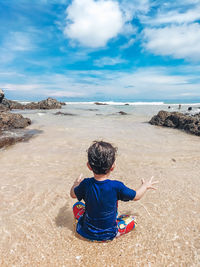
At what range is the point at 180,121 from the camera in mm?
11031

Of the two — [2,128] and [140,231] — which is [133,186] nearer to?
[140,231]

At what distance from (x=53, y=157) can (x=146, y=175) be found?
2811 millimetres

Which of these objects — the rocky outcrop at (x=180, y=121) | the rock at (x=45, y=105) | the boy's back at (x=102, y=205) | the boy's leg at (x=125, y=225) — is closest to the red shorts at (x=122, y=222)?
the boy's leg at (x=125, y=225)

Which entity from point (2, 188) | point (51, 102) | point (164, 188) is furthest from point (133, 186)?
point (51, 102)

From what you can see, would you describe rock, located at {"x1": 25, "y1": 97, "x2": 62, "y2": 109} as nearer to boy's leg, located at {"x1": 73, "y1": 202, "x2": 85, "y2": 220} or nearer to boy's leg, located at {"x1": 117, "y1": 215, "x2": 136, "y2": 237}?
boy's leg, located at {"x1": 73, "y1": 202, "x2": 85, "y2": 220}

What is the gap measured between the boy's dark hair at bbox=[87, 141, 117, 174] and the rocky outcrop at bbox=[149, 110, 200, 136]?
8259 millimetres

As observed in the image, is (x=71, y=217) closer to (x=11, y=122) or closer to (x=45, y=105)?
(x=11, y=122)

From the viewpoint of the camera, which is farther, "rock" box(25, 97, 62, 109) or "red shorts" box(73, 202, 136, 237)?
"rock" box(25, 97, 62, 109)

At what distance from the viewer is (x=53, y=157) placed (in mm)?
5387

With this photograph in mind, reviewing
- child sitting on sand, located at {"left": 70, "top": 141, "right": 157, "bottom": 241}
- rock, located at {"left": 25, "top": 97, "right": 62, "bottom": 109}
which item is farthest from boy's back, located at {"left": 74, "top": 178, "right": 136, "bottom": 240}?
rock, located at {"left": 25, "top": 97, "right": 62, "bottom": 109}

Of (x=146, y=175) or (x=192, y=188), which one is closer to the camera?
(x=192, y=188)

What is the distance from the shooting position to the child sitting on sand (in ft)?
6.82

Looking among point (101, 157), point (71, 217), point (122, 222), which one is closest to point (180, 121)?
point (122, 222)

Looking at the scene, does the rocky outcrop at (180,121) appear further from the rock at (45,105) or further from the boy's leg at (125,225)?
the rock at (45,105)
